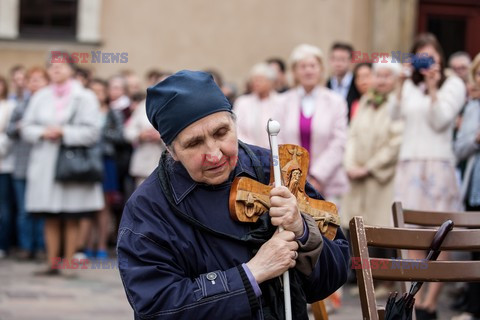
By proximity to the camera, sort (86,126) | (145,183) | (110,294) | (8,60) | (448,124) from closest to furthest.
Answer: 1. (145,183)
2. (448,124)
3. (110,294)
4. (86,126)
5. (8,60)

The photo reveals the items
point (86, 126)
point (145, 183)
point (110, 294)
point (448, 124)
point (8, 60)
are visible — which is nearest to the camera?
point (145, 183)

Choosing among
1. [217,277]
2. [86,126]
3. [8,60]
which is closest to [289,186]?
[217,277]

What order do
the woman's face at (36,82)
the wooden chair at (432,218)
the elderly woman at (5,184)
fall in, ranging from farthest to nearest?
the elderly woman at (5,184), the woman's face at (36,82), the wooden chair at (432,218)

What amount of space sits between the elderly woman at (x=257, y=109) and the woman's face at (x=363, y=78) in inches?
44.5

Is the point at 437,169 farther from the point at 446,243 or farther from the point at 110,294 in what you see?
the point at 446,243

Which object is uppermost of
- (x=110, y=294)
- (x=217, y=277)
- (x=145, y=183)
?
(x=145, y=183)

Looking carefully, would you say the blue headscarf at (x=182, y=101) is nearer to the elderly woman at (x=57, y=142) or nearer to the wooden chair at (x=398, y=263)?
the wooden chair at (x=398, y=263)

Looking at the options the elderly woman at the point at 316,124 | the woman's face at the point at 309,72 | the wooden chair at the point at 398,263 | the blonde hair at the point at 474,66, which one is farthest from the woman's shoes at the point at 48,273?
the wooden chair at the point at 398,263

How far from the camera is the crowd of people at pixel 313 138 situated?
765 centimetres

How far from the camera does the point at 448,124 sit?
7586mm

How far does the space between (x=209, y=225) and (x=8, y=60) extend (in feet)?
41.3

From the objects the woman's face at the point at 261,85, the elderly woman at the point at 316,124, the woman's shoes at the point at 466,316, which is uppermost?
the woman's face at the point at 261,85

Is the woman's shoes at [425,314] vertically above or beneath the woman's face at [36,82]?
beneath

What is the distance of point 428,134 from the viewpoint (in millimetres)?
7660
